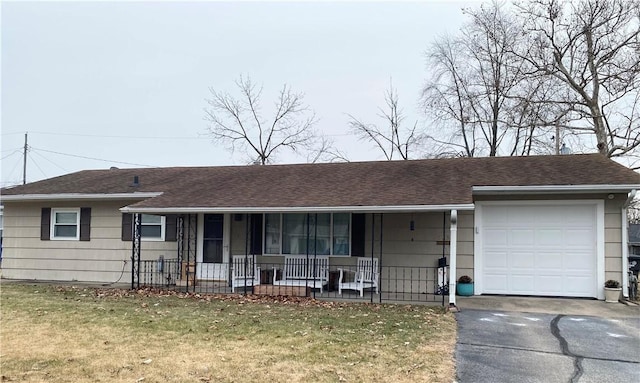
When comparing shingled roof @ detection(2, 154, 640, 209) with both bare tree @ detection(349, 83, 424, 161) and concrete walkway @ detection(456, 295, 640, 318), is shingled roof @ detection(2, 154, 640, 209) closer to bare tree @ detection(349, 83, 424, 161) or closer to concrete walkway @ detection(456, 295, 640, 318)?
concrete walkway @ detection(456, 295, 640, 318)

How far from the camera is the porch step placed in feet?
34.6

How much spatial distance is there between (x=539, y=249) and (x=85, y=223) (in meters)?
11.4

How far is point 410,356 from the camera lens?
18.7 ft

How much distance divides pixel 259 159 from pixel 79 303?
21.2 m

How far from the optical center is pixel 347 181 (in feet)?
39.1

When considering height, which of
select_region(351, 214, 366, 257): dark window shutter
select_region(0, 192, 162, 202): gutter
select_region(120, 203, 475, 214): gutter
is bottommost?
select_region(351, 214, 366, 257): dark window shutter

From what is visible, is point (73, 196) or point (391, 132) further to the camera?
point (391, 132)

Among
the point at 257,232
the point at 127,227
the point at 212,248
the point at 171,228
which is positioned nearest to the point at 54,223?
the point at 127,227

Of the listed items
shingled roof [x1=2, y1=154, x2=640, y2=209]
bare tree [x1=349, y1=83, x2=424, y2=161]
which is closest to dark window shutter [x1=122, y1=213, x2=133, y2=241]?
shingled roof [x1=2, y1=154, x2=640, y2=209]

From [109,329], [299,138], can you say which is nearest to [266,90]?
[299,138]

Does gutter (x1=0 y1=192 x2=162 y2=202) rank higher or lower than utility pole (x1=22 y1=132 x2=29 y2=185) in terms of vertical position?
lower

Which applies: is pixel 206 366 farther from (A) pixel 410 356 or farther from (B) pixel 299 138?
(B) pixel 299 138

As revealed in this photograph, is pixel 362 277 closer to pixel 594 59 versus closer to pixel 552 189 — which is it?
pixel 552 189

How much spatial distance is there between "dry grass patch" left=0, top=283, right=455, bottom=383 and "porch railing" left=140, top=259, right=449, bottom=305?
91 centimetres
